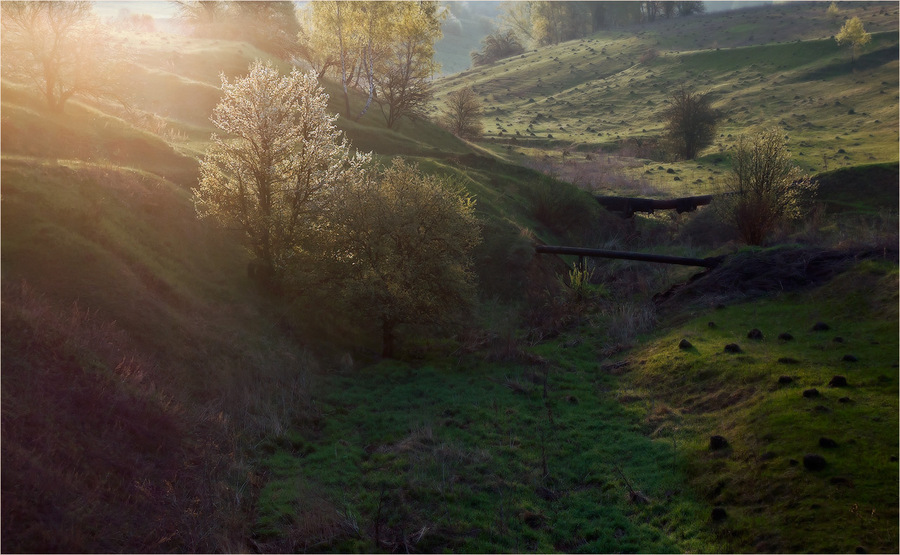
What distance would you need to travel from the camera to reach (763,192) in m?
28.7

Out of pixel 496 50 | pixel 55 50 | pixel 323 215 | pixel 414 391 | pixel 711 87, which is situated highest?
pixel 496 50

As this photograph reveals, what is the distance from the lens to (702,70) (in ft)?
306

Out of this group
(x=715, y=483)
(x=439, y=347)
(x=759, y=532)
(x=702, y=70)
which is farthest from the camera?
(x=702, y=70)

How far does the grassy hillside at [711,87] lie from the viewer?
5669 centimetres

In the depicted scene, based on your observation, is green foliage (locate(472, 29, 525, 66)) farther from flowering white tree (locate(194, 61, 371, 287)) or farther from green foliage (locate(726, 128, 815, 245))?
flowering white tree (locate(194, 61, 371, 287))

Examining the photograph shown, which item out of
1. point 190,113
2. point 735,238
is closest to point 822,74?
point 735,238

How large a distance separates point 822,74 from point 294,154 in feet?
270

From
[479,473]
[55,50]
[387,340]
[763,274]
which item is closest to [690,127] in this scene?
[763,274]

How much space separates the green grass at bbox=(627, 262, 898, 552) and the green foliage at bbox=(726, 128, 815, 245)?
9.66m

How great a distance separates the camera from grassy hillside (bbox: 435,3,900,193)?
56.7m

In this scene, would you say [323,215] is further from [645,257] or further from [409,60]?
[409,60]

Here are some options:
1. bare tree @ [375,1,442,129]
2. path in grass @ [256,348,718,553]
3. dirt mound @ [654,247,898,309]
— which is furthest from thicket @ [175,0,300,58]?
path in grass @ [256,348,718,553]

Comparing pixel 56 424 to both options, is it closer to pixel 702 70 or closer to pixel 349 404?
pixel 349 404

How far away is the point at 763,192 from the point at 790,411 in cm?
1914
